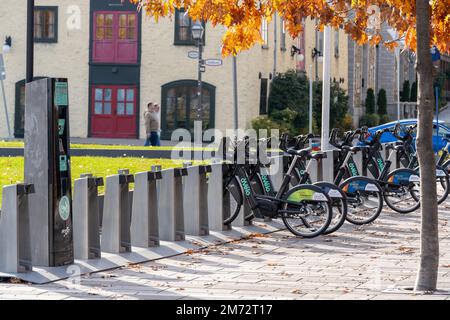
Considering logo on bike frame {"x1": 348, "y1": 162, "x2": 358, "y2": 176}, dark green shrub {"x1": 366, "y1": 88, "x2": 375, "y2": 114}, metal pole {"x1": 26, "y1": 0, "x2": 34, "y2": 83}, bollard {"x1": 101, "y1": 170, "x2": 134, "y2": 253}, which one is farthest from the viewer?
dark green shrub {"x1": 366, "y1": 88, "x2": 375, "y2": 114}

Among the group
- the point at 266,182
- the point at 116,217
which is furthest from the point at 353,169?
the point at 116,217

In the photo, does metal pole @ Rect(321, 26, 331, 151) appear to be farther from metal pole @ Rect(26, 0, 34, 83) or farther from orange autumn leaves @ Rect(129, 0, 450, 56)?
orange autumn leaves @ Rect(129, 0, 450, 56)

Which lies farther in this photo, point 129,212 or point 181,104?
point 181,104

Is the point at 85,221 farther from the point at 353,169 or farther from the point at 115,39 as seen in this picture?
the point at 115,39

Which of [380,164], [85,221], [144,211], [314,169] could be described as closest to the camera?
[85,221]

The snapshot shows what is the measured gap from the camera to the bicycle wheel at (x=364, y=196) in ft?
53.9

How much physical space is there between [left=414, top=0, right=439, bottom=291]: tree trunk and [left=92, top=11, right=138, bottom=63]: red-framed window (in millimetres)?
36887

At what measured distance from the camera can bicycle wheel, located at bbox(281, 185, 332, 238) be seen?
1474 cm

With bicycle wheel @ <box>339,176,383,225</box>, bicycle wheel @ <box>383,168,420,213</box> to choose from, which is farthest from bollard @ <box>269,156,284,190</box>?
bicycle wheel @ <box>383,168,420,213</box>

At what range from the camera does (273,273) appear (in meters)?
11.5

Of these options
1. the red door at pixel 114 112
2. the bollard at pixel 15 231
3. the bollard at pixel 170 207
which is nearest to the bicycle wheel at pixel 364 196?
the bollard at pixel 170 207

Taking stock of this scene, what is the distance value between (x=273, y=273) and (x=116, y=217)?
6.89 feet
